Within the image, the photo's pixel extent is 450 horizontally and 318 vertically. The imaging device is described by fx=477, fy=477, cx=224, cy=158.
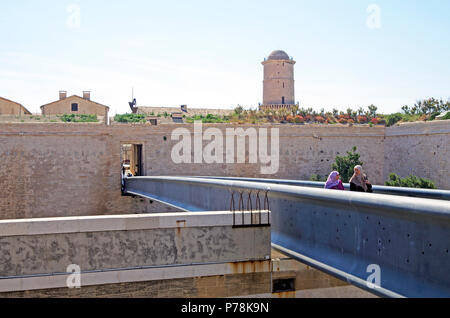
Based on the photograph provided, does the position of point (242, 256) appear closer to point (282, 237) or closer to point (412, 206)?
point (282, 237)

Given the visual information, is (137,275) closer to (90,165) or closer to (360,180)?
(360,180)

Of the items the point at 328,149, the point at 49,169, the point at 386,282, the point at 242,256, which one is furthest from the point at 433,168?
the point at 386,282

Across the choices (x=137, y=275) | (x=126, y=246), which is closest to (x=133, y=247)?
(x=126, y=246)

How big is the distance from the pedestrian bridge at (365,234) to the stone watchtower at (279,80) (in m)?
46.0

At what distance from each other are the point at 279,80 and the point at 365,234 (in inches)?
1919

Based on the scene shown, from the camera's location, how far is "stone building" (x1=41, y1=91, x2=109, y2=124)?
41.9 meters

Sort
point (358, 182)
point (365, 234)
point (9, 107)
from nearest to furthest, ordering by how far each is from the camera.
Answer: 1. point (365, 234)
2. point (358, 182)
3. point (9, 107)

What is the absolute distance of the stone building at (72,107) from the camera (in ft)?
137

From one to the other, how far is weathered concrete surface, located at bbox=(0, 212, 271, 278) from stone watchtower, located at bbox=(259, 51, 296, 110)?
4606 centimetres

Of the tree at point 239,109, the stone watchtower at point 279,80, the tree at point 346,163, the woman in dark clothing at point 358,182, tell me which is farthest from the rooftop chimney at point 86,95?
the woman in dark clothing at point 358,182

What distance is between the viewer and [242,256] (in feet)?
19.9

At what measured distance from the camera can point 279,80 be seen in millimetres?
51875

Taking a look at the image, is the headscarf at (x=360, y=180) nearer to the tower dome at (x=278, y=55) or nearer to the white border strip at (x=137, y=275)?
the white border strip at (x=137, y=275)
